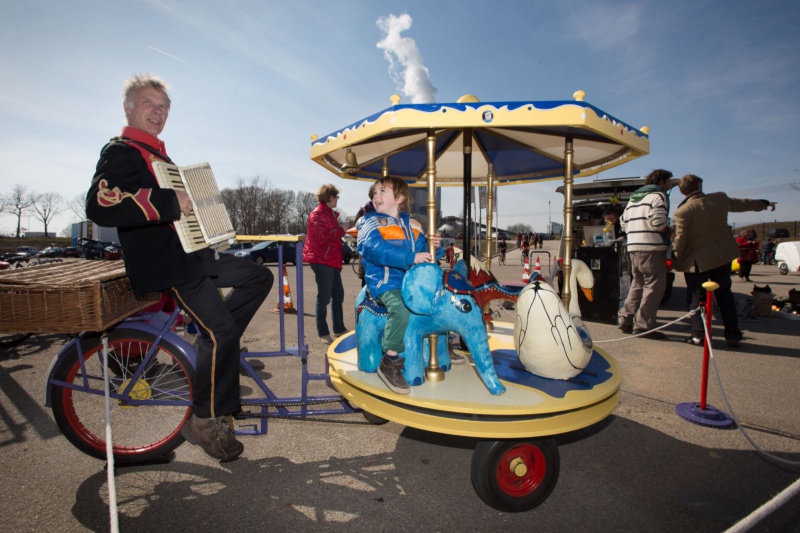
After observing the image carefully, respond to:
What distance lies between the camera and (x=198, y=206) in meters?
2.41

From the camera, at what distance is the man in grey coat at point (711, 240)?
16.6ft

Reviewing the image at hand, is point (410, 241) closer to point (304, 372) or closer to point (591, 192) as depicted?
point (304, 372)

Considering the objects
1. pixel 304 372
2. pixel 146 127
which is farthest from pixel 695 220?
pixel 146 127

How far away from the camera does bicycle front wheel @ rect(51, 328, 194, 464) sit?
2.60 meters

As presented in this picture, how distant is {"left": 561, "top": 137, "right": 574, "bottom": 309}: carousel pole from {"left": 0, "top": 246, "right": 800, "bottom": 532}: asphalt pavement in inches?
44.1

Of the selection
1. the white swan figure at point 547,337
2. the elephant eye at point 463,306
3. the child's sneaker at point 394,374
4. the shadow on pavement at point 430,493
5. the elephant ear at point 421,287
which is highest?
the elephant ear at point 421,287

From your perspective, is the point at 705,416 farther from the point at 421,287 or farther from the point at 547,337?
the point at 421,287

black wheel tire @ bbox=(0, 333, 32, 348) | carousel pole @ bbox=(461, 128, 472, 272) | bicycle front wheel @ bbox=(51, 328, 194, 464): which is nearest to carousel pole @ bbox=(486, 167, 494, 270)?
carousel pole @ bbox=(461, 128, 472, 272)

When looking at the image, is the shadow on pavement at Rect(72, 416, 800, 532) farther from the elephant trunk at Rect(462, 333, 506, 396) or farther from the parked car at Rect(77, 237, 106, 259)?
the parked car at Rect(77, 237, 106, 259)

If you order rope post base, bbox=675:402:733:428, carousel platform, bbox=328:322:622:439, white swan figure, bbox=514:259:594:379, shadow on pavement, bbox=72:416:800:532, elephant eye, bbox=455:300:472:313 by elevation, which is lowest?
shadow on pavement, bbox=72:416:800:532

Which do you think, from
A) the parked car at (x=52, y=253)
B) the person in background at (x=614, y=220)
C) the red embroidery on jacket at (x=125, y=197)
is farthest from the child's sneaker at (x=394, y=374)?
the parked car at (x=52, y=253)

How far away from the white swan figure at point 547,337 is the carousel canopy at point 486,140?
1.11 meters

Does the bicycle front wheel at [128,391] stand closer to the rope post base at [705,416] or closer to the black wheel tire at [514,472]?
the black wheel tire at [514,472]

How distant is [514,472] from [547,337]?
85 cm
